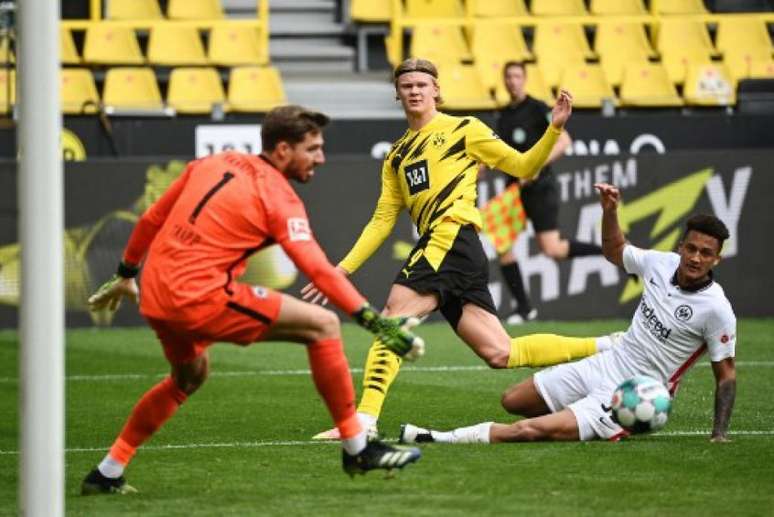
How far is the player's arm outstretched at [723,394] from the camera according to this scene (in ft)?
27.9

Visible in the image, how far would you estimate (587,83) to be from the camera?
18828 mm

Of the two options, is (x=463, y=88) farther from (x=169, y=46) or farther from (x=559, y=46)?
(x=169, y=46)

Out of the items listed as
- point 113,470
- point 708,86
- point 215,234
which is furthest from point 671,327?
point 708,86

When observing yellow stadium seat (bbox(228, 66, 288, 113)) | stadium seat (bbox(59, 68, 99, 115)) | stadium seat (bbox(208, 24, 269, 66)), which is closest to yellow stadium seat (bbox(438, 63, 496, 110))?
yellow stadium seat (bbox(228, 66, 288, 113))

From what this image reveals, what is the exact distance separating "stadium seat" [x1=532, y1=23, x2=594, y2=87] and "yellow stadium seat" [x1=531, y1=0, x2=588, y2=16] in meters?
0.45

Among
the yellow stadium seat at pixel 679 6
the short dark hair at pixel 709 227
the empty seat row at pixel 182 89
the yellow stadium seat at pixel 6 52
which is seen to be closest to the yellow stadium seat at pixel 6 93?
the yellow stadium seat at pixel 6 52

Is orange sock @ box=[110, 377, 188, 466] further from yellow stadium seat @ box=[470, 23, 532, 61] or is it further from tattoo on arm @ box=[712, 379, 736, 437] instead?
yellow stadium seat @ box=[470, 23, 532, 61]

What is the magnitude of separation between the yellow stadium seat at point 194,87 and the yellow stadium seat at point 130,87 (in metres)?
0.18

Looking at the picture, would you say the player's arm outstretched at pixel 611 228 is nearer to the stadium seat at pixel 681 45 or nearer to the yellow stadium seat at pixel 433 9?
the stadium seat at pixel 681 45

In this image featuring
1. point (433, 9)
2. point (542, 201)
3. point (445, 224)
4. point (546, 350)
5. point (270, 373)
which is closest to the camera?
point (445, 224)

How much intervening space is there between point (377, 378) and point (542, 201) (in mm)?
6591

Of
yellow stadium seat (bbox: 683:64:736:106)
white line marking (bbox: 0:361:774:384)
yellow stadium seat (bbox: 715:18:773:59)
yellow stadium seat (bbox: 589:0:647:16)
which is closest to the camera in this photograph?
white line marking (bbox: 0:361:774:384)

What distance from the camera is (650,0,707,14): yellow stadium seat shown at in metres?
20.5

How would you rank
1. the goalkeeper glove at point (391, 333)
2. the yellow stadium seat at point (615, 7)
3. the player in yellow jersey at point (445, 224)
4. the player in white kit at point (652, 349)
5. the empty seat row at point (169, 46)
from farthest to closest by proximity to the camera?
the yellow stadium seat at point (615, 7), the empty seat row at point (169, 46), the player in yellow jersey at point (445, 224), the player in white kit at point (652, 349), the goalkeeper glove at point (391, 333)
